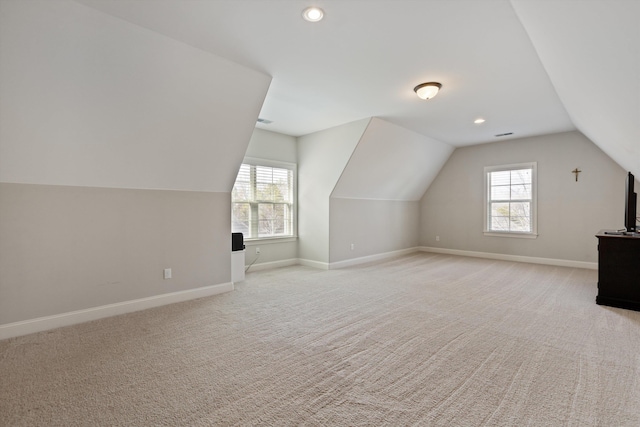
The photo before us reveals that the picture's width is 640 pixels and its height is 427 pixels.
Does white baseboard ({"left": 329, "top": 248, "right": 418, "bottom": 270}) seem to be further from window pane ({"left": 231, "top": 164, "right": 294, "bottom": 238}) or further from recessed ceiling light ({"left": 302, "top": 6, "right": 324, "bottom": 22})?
recessed ceiling light ({"left": 302, "top": 6, "right": 324, "bottom": 22})

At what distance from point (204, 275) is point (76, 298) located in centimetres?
130

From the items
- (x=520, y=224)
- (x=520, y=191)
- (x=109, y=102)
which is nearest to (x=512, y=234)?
(x=520, y=224)

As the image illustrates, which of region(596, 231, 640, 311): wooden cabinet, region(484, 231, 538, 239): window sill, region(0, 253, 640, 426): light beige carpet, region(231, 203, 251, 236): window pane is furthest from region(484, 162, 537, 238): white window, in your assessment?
region(231, 203, 251, 236): window pane

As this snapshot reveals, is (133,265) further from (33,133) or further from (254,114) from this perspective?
(254,114)

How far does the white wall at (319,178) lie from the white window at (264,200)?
9.5 inches

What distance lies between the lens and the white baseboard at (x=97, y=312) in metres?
2.64

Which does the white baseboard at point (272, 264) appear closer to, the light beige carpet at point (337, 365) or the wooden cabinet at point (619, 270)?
the light beige carpet at point (337, 365)

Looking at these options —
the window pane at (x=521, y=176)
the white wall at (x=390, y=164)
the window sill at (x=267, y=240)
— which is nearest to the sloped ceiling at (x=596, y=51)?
the white wall at (x=390, y=164)

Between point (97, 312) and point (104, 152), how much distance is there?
5.43ft

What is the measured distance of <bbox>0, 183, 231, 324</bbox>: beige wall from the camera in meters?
2.66

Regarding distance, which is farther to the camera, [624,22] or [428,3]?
[428,3]

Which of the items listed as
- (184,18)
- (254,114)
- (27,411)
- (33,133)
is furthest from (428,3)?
(27,411)

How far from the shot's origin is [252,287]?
4.23 m

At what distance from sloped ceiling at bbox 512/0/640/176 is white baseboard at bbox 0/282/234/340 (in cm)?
424
